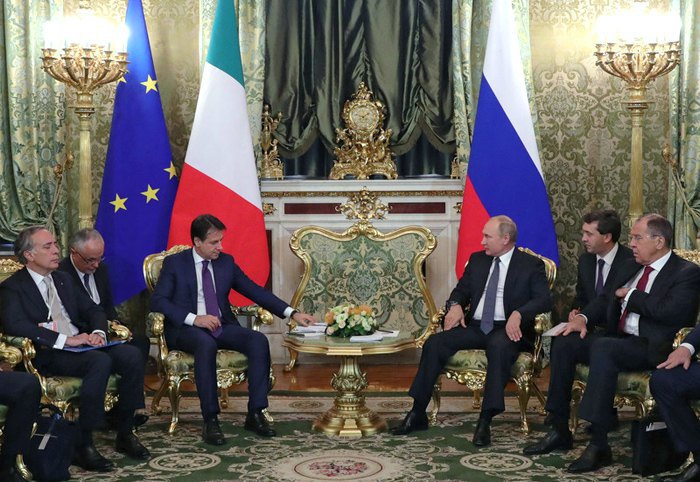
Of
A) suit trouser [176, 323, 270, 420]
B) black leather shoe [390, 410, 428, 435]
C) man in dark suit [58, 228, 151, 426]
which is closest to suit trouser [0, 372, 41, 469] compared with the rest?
man in dark suit [58, 228, 151, 426]

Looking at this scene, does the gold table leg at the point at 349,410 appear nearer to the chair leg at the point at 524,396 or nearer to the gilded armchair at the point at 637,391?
the chair leg at the point at 524,396

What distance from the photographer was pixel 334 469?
533cm

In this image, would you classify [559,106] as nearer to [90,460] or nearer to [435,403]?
[435,403]

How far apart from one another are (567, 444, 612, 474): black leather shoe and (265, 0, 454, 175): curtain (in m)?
3.53

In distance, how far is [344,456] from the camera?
559cm

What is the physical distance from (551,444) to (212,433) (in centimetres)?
185

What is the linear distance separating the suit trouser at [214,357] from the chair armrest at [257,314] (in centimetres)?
29

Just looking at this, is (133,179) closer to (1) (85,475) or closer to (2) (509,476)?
(1) (85,475)

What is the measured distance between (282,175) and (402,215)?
0.99 m

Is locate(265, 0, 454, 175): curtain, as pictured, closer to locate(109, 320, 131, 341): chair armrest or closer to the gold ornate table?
the gold ornate table

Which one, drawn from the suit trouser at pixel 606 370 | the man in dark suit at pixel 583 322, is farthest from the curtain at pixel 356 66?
the suit trouser at pixel 606 370

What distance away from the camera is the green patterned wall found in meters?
8.11

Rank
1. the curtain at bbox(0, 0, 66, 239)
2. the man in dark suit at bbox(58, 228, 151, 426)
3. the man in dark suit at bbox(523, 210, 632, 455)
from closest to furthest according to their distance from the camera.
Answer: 1. the man in dark suit at bbox(523, 210, 632, 455)
2. the man in dark suit at bbox(58, 228, 151, 426)
3. the curtain at bbox(0, 0, 66, 239)

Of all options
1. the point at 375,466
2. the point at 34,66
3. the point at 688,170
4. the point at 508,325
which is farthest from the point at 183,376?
the point at 688,170
